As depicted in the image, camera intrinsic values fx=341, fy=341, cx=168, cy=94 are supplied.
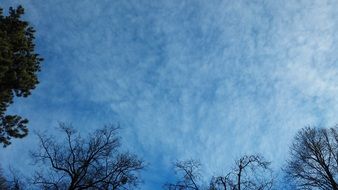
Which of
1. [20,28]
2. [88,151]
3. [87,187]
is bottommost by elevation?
[87,187]

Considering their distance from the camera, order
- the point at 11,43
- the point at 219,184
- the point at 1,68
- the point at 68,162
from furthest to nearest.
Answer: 1. the point at 68,162
2. the point at 219,184
3. the point at 11,43
4. the point at 1,68

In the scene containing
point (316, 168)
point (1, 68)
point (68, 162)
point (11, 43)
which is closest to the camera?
point (1, 68)

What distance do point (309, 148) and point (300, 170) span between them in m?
2.00

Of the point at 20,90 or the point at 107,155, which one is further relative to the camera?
the point at 107,155

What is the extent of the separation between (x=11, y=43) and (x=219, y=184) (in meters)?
15.1

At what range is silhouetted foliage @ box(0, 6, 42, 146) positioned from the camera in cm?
1844

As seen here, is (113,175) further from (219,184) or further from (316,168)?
→ (316,168)

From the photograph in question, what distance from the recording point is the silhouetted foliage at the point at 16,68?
60.5 ft

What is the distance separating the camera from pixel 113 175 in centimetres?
2461

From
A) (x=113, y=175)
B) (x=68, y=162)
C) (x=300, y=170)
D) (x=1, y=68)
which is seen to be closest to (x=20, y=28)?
(x=1, y=68)

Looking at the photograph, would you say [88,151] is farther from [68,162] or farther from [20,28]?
[20,28]

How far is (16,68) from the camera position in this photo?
62.3 feet

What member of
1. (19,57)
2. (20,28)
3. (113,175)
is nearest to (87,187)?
(113,175)

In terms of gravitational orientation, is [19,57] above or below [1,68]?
above
